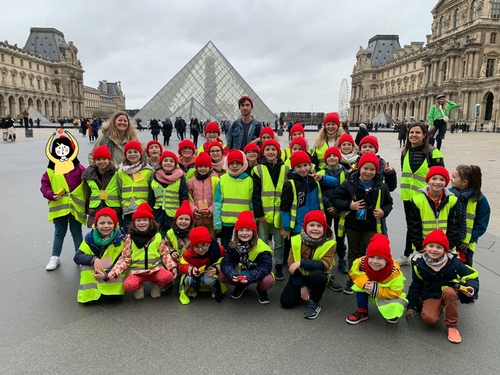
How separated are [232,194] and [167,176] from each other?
0.63 m

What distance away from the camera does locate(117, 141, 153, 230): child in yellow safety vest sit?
334cm

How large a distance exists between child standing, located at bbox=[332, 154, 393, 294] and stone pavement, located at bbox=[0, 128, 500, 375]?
48cm

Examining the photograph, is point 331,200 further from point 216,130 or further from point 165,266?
point 216,130

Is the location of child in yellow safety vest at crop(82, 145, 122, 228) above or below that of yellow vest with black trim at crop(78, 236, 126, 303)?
A: above

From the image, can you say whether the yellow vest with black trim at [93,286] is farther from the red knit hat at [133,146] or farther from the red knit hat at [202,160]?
the red knit hat at [202,160]

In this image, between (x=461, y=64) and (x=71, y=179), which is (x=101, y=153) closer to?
(x=71, y=179)

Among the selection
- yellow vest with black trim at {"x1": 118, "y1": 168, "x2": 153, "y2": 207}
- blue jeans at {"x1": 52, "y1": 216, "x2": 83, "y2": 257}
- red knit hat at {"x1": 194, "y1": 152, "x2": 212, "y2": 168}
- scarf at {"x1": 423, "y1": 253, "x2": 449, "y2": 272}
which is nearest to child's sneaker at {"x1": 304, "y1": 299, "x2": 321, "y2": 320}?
scarf at {"x1": 423, "y1": 253, "x2": 449, "y2": 272}

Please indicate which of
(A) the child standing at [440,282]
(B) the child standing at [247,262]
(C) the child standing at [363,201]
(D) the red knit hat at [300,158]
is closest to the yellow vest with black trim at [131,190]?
(B) the child standing at [247,262]

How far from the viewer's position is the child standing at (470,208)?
9.26 ft

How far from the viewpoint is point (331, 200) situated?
10.4ft

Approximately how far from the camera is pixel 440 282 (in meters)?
2.47

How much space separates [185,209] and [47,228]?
7.69 ft

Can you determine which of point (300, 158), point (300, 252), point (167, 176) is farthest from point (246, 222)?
point (167, 176)

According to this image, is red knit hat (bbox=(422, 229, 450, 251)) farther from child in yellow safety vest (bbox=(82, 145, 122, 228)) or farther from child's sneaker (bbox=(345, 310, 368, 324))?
child in yellow safety vest (bbox=(82, 145, 122, 228))
